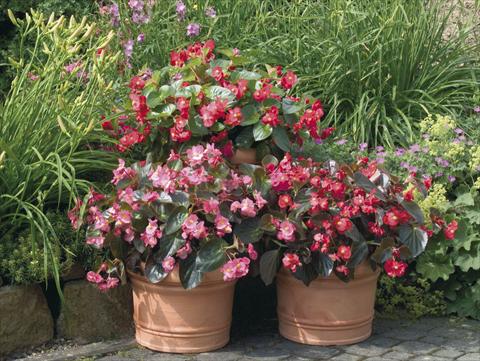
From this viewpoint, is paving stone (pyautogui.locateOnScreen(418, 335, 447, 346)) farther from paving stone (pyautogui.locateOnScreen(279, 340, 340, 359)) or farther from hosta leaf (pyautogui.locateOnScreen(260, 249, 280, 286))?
hosta leaf (pyautogui.locateOnScreen(260, 249, 280, 286))

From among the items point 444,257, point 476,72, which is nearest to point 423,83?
point 476,72

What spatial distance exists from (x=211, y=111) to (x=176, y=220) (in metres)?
0.53

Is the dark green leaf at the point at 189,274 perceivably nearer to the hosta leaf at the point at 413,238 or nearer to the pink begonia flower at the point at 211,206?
the pink begonia flower at the point at 211,206

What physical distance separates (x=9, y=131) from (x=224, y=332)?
4.35 feet

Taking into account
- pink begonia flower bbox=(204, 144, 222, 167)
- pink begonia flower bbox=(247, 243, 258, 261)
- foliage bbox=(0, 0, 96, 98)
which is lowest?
pink begonia flower bbox=(247, 243, 258, 261)

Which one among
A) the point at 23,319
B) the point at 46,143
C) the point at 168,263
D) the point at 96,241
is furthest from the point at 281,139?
the point at 23,319

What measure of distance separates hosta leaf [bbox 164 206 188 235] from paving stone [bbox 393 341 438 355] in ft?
3.79

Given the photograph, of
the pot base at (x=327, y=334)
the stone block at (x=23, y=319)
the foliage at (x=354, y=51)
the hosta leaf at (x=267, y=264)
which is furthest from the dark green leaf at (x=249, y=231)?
the foliage at (x=354, y=51)

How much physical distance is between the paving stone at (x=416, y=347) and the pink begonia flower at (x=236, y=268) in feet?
2.82

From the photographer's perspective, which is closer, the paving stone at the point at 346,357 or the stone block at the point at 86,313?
the paving stone at the point at 346,357

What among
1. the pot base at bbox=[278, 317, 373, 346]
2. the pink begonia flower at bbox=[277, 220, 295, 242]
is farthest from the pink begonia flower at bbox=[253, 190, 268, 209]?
the pot base at bbox=[278, 317, 373, 346]

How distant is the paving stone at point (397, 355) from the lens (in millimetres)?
3869

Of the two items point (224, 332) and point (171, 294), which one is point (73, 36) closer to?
point (171, 294)

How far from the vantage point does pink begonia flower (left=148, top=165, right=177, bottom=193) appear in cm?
374
